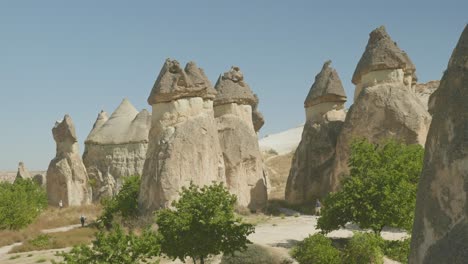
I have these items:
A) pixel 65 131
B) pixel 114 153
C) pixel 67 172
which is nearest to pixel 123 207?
pixel 67 172

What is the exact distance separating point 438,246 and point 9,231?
2046 centimetres

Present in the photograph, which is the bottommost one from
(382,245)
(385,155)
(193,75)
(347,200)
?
(382,245)

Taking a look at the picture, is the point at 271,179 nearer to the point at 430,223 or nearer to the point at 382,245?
the point at 382,245

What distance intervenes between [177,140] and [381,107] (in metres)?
9.14

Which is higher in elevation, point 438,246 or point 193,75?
point 193,75

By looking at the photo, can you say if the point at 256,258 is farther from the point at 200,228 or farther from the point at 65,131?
the point at 65,131

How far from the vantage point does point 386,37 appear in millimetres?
22031

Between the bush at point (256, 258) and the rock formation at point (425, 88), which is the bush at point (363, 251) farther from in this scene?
the rock formation at point (425, 88)

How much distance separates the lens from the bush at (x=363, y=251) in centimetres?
1247

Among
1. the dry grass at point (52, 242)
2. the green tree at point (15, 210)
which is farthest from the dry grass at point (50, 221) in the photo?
the dry grass at point (52, 242)

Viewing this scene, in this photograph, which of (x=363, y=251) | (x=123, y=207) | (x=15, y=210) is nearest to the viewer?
(x=363, y=251)

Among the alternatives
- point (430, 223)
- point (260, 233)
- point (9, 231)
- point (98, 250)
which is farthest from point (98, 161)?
point (430, 223)

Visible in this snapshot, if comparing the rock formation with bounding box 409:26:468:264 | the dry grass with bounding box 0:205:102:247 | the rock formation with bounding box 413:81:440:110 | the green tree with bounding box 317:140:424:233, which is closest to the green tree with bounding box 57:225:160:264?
the rock formation with bounding box 409:26:468:264

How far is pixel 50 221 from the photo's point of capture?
23156 mm
